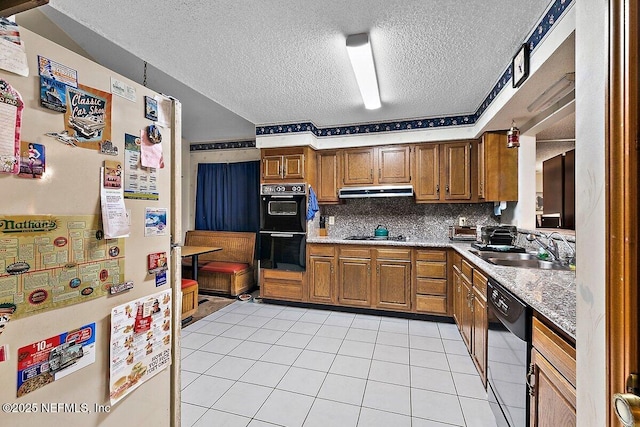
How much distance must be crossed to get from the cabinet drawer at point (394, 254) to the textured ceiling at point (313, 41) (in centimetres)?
174

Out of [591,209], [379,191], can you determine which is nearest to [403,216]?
[379,191]

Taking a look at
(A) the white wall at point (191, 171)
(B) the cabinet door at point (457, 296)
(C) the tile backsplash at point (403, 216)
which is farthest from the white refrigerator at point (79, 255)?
(A) the white wall at point (191, 171)

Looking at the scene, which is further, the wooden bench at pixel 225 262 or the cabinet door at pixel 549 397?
the wooden bench at pixel 225 262

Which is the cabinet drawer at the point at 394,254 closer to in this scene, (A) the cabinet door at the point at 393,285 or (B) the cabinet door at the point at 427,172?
(A) the cabinet door at the point at 393,285

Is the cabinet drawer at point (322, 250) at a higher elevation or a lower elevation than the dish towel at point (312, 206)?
lower

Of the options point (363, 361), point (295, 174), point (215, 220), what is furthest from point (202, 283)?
point (363, 361)

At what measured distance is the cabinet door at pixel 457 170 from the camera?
140 inches

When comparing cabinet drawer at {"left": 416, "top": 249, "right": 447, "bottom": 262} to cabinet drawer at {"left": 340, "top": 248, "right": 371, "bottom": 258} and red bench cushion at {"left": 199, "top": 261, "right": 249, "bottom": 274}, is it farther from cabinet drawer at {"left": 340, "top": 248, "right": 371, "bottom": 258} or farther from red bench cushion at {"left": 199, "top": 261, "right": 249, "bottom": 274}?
red bench cushion at {"left": 199, "top": 261, "right": 249, "bottom": 274}

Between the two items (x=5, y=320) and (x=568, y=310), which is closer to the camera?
(x=5, y=320)

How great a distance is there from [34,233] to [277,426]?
163 centimetres

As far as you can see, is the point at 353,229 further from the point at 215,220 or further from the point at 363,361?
the point at 215,220

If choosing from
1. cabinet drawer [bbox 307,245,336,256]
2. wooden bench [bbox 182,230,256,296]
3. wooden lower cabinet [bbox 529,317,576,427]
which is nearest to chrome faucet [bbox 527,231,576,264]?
wooden lower cabinet [bbox 529,317,576,427]

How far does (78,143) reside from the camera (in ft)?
2.81

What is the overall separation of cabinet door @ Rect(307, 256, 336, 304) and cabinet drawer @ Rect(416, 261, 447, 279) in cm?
108
